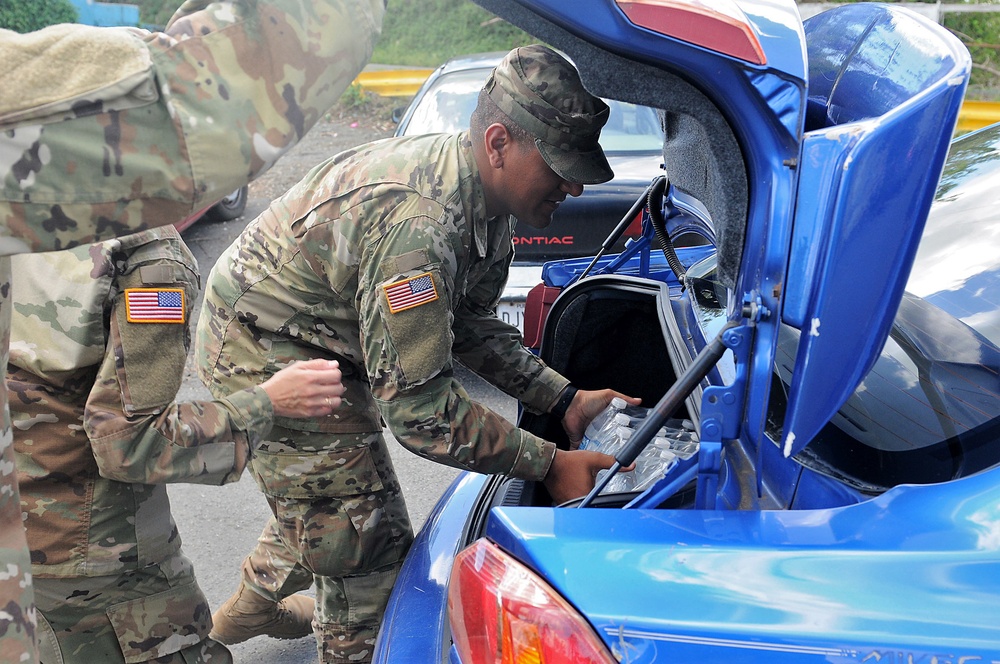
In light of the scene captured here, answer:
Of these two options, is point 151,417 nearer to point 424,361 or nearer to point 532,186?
point 424,361

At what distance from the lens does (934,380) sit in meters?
1.34

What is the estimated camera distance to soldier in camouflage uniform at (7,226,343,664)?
5.27 feet

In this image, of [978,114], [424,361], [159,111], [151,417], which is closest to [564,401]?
[424,361]

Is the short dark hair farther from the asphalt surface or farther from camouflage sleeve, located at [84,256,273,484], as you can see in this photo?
the asphalt surface

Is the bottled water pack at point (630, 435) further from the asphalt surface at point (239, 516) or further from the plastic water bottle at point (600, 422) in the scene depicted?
the asphalt surface at point (239, 516)

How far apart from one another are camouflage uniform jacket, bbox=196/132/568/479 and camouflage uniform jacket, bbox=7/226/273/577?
0.29 metres

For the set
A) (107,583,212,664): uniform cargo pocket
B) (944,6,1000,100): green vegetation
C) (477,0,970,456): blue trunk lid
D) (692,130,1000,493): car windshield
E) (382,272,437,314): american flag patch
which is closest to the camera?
(477,0,970,456): blue trunk lid

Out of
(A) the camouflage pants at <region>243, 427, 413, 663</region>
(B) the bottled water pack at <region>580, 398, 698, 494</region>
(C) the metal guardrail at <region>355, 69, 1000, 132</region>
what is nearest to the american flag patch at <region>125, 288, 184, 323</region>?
(A) the camouflage pants at <region>243, 427, 413, 663</region>

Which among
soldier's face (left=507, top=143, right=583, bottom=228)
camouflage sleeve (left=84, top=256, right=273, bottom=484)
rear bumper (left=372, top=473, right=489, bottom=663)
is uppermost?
soldier's face (left=507, top=143, right=583, bottom=228)

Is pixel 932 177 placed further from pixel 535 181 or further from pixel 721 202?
pixel 535 181

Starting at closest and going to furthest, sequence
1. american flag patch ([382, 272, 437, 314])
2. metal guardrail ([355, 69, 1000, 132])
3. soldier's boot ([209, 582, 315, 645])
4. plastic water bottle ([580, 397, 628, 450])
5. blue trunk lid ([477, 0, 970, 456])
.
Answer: blue trunk lid ([477, 0, 970, 456])
american flag patch ([382, 272, 437, 314])
plastic water bottle ([580, 397, 628, 450])
soldier's boot ([209, 582, 315, 645])
metal guardrail ([355, 69, 1000, 132])

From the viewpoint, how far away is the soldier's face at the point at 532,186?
1916mm

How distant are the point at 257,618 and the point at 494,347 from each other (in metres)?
1.03

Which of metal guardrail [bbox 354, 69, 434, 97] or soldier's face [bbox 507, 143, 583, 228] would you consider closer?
soldier's face [bbox 507, 143, 583, 228]
